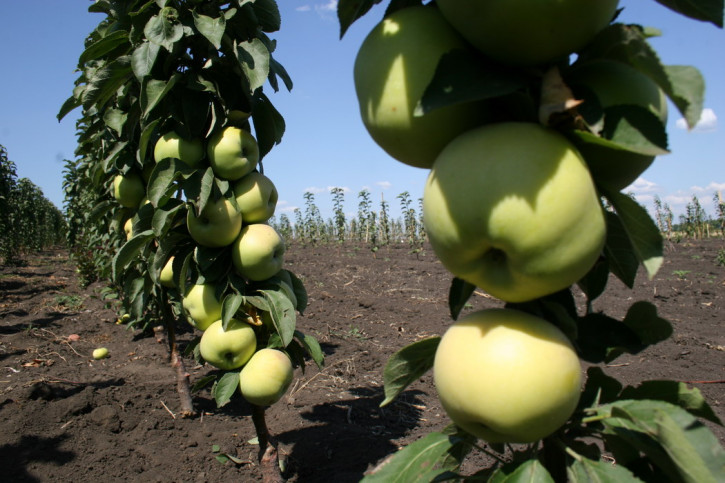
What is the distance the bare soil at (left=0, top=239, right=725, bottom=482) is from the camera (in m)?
3.59

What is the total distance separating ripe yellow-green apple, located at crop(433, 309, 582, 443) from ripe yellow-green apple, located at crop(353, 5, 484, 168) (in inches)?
12.0

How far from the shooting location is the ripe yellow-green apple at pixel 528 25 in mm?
647

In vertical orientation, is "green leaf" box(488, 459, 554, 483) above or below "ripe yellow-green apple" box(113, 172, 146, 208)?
below

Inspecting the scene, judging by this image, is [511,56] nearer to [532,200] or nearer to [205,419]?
[532,200]

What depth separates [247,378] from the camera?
2.54 meters

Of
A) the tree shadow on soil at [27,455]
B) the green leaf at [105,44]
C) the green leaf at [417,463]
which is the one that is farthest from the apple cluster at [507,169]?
the tree shadow on soil at [27,455]

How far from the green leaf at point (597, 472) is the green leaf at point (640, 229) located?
1.05 ft

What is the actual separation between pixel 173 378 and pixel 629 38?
5645 millimetres

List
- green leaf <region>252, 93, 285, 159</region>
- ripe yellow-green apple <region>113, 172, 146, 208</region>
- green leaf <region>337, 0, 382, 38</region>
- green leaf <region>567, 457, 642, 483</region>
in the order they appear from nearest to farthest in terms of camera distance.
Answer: green leaf <region>567, 457, 642, 483</region>
green leaf <region>337, 0, 382, 38</region>
green leaf <region>252, 93, 285, 159</region>
ripe yellow-green apple <region>113, 172, 146, 208</region>

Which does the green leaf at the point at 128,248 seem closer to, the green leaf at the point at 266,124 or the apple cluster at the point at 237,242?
the apple cluster at the point at 237,242

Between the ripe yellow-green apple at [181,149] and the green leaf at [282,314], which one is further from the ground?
the ripe yellow-green apple at [181,149]

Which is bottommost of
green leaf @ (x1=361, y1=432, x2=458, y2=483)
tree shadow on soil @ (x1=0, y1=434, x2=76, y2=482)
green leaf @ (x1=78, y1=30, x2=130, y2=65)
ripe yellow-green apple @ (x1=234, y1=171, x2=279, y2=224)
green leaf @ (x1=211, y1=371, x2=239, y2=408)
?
tree shadow on soil @ (x1=0, y1=434, x2=76, y2=482)

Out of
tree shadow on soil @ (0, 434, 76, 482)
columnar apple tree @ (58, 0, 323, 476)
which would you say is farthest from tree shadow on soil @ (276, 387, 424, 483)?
tree shadow on soil @ (0, 434, 76, 482)

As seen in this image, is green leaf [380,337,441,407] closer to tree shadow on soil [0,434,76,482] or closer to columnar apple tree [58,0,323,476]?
columnar apple tree [58,0,323,476]
